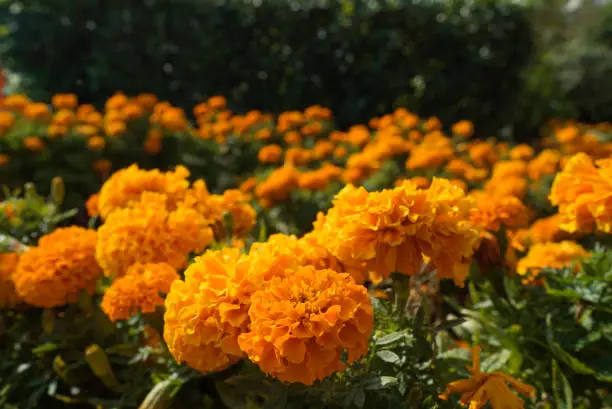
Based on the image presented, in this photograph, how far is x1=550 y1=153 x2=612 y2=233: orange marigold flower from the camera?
1.29 meters

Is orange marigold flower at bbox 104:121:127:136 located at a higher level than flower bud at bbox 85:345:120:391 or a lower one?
higher

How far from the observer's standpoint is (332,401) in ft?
3.78

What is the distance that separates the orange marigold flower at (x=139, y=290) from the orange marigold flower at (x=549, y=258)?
0.92 m

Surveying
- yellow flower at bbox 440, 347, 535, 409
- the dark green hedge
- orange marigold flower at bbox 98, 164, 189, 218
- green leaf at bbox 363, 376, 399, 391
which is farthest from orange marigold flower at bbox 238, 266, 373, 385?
the dark green hedge

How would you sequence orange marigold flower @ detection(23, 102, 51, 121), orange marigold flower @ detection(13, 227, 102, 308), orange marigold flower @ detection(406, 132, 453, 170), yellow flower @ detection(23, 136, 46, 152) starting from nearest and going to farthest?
1. orange marigold flower @ detection(13, 227, 102, 308)
2. orange marigold flower @ detection(406, 132, 453, 170)
3. yellow flower @ detection(23, 136, 46, 152)
4. orange marigold flower @ detection(23, 102, 51, 121)

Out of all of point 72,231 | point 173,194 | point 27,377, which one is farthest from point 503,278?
point 27,377

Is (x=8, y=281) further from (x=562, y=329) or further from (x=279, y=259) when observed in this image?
(x=562, y=329)

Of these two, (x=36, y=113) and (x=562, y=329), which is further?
(x=36, y=113)

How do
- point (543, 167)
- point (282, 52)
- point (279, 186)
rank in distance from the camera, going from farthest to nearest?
point (282, 52) → point (543, 167) → point (279, 186)

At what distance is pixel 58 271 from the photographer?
1.53m

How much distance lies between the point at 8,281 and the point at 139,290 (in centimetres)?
62

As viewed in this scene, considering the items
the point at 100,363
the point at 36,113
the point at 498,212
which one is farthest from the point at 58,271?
the point at 36,113

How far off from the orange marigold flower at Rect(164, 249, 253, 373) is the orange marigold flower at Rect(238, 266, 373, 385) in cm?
5

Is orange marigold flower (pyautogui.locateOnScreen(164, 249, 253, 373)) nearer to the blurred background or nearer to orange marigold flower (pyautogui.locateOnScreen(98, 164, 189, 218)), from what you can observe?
orange marigold flower (pyautogui.locateOnScreen(98, 164, 189, 218))
